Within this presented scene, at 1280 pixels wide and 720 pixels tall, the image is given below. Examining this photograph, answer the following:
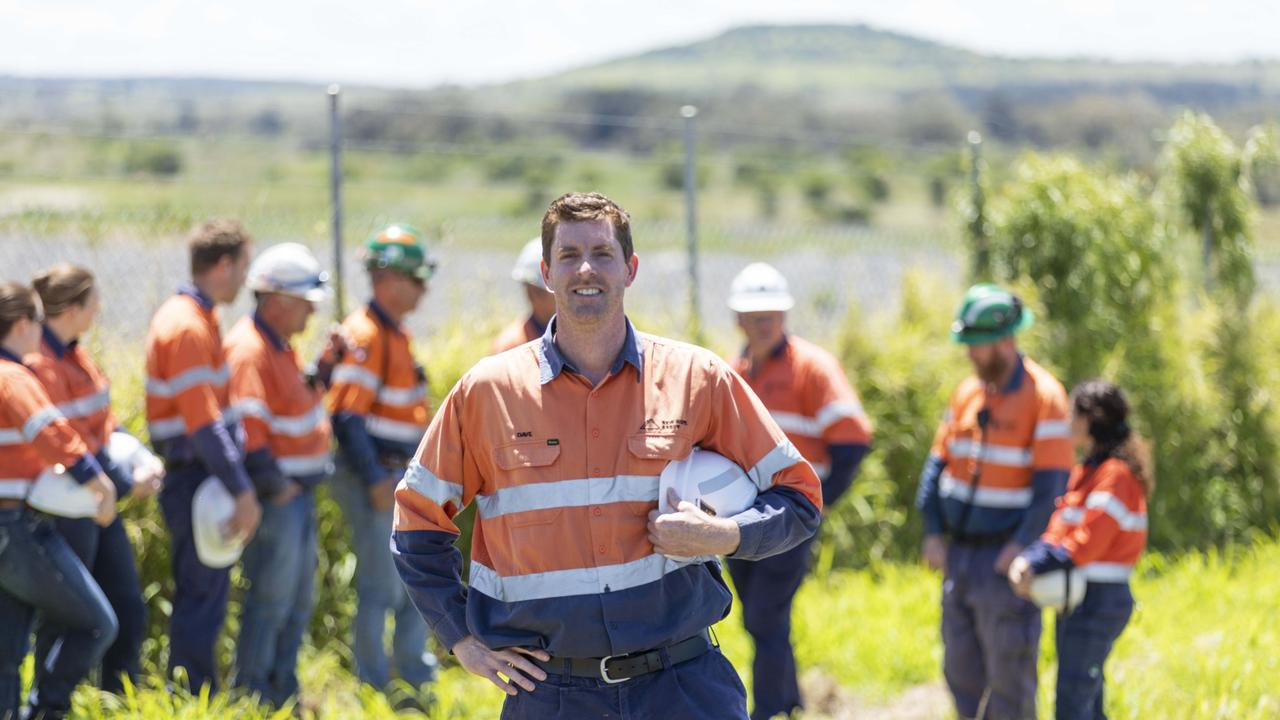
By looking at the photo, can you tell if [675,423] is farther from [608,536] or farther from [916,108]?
[916,108]

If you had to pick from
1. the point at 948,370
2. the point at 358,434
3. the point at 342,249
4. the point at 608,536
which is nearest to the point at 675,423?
the point at 608,536

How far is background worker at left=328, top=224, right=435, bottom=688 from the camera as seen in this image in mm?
6820

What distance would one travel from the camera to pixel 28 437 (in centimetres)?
554

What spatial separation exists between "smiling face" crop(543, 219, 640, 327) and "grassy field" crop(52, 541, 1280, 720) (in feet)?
9.71

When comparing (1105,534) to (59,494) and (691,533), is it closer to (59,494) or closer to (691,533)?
(691,533)

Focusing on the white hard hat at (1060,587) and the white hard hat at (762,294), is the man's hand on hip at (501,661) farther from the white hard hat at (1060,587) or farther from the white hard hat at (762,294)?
the white hard hat at (762,294)

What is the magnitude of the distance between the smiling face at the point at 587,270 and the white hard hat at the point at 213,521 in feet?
9.83

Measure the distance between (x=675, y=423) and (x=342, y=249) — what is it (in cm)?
467

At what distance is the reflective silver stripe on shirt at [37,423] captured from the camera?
5543mm

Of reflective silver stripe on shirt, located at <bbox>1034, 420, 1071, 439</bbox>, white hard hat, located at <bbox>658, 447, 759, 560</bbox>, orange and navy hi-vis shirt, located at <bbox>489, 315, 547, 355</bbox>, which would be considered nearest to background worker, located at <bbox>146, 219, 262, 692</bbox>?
orange and navy hi-vis shirt, located at <bbox>489, 315, 547, 355</bbox>

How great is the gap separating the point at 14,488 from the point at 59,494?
0.16 meters

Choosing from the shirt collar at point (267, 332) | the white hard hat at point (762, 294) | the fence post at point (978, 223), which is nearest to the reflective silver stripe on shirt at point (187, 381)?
the shirt collar at point (267, 332)

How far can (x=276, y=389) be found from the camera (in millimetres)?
6594

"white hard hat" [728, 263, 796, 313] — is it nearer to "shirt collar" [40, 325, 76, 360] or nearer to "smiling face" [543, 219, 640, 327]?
"shirt collar" [40, 325, 76, 360]
